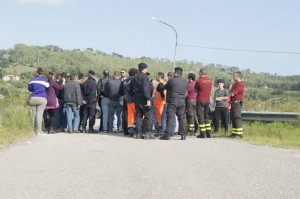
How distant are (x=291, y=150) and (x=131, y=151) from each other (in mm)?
3786

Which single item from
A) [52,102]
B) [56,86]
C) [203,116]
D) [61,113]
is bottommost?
[61,113]

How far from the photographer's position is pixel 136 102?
14.2 metres

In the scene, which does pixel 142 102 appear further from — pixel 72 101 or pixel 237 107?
pixel 237 107

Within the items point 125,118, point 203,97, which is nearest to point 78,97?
point 125,118

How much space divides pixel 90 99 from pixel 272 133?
5.74 m

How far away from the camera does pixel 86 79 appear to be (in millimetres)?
16672

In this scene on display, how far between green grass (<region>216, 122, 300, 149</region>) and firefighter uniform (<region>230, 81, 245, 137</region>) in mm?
395

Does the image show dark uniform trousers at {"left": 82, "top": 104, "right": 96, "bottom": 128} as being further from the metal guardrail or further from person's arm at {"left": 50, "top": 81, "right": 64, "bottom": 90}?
the metal guardrail

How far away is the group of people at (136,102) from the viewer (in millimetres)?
14164

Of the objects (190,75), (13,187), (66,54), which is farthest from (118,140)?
(66,54)

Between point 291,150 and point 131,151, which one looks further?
point 291,150

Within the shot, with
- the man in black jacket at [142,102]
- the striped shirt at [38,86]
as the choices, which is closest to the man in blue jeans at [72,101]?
the striped shirt at [38,86]

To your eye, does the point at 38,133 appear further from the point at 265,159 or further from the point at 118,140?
the point at 265,159

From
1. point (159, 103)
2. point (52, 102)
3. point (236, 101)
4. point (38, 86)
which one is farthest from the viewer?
point (52, 102)
